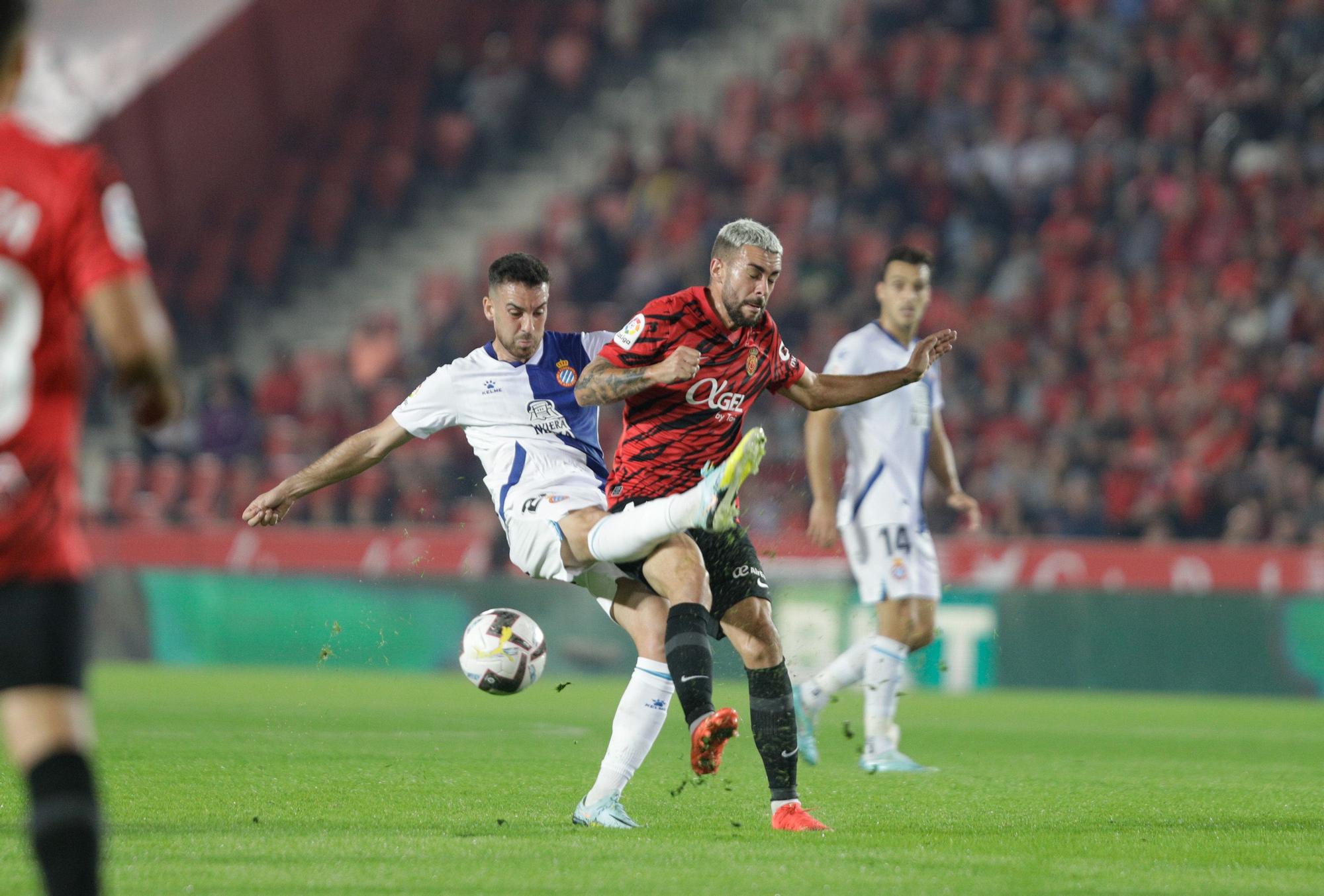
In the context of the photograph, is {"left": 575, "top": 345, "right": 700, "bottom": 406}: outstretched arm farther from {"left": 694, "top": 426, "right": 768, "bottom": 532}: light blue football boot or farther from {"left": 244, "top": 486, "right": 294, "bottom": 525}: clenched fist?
{"left": 244, "top": 486, "right": 294, "bottom": 525}: clenched fist

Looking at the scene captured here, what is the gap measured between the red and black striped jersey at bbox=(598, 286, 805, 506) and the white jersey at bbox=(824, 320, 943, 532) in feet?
9.30

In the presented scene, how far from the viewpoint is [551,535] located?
690 cm

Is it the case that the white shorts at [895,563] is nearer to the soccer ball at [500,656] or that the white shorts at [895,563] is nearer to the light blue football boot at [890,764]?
the light blue football boot at [890,764]

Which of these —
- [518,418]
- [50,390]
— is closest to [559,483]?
[518,418]

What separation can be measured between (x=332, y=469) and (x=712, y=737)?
6.47 ft

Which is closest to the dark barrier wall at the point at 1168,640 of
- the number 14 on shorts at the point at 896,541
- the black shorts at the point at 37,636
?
the number 14 on shorts at the point at 896,541

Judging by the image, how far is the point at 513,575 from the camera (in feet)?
56.5

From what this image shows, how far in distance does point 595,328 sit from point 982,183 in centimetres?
462

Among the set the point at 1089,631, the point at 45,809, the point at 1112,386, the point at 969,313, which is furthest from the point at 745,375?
the point at 969,313

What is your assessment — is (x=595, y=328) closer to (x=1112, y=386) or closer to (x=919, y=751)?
(x=1112, y=386)

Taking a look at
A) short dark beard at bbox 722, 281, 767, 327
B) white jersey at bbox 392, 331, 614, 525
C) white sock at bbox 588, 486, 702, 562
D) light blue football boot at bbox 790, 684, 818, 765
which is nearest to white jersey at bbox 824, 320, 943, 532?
light blue football boot at bbox 790, 684, 818, 765

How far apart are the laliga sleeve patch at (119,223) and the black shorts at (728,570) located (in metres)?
3.24

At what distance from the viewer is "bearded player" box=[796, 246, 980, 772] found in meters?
9.34

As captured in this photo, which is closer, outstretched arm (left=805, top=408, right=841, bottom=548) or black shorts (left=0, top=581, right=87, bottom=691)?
black shorts (left=0, top=581, right=87, bottom=691)
